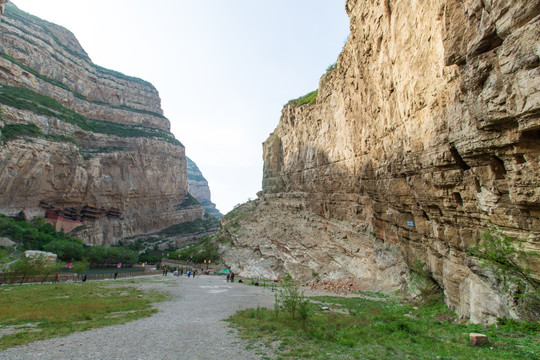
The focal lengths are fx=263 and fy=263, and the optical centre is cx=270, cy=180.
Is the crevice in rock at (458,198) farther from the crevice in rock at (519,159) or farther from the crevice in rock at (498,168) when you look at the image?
the crevice in rock at (519,159)

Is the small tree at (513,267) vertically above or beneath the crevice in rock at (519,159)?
beneath

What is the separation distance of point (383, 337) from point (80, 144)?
89.6 meters

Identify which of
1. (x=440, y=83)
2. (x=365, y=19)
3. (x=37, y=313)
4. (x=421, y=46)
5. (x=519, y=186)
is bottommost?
(x=37, y=313)

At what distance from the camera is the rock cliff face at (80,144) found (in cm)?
5647

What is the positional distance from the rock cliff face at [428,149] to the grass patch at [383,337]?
4.89ft

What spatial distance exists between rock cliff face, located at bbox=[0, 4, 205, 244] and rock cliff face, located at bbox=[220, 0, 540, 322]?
57.7m

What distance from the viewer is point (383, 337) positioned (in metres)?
9.07

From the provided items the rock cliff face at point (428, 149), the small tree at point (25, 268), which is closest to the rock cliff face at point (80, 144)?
the small tree at point (25, 268)

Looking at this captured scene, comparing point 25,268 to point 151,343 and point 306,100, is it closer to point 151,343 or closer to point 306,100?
point 151,343

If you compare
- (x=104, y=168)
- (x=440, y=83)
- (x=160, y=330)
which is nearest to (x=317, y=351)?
(x=160, y=330)

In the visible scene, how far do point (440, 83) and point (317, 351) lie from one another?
12.4m

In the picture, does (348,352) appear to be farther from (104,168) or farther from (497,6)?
(104,168)

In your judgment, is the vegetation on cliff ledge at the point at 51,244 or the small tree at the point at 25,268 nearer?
the small tree at the point at 25,268

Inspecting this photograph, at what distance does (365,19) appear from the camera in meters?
22.0
